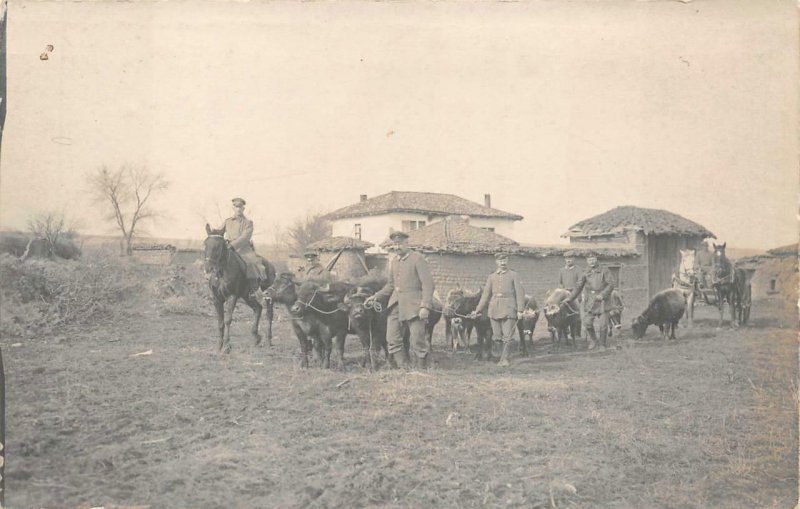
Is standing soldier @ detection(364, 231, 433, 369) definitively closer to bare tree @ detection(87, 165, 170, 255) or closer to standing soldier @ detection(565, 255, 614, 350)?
bare tree @ detection(87, 165, 170, 255)

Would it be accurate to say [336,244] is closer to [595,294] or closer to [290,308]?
[290,308]

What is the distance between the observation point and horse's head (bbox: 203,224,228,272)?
7.54 metres

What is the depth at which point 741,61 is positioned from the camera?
6.57 metres

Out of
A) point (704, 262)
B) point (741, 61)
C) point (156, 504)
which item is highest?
point (741, 61)

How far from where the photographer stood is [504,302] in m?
8.29

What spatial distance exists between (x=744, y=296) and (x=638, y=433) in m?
9.93

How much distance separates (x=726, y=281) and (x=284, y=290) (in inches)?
412

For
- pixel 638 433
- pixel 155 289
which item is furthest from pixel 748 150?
pixel 155 289

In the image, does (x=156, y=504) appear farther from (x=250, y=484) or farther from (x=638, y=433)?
(x=638, y=433)

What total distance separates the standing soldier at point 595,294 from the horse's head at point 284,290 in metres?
5.72

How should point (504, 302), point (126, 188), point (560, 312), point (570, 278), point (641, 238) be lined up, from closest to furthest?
1. point (126, 188)
2. point (504, 302)
3. point (560, 312)
4. point (570, 278)
5. point (641, 238)

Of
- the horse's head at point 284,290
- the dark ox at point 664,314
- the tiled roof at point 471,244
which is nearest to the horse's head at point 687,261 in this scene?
the tiled roof at point 471,244

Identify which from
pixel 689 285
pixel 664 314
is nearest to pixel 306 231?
pixel 664 314

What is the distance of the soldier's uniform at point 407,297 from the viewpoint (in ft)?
A: 23.9
